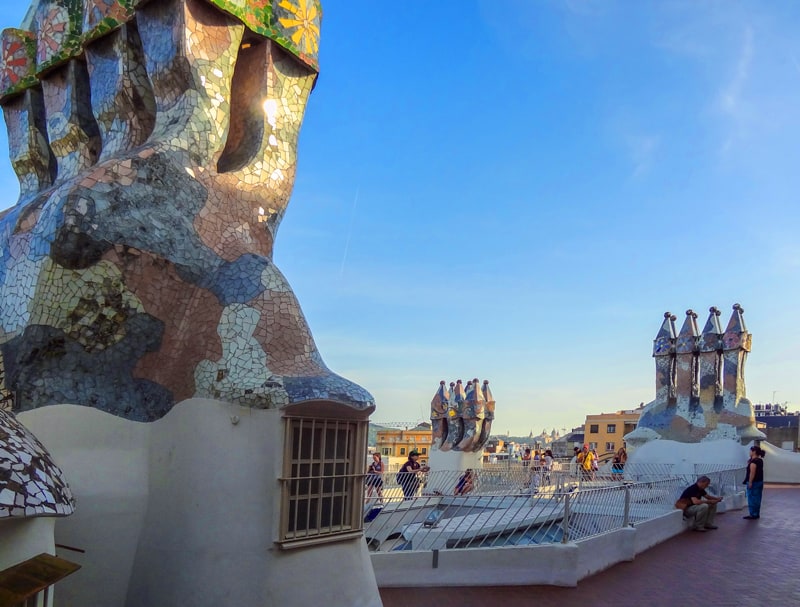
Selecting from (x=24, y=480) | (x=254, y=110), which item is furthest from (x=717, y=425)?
(x=24, y=480)

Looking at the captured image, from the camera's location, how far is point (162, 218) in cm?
628

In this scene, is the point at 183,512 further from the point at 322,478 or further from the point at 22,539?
the point at 22,539

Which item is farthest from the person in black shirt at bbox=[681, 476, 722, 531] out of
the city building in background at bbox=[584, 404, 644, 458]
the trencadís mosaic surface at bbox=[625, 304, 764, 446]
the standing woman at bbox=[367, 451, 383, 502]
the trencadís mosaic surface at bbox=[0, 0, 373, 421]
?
the city building in background at bbox=[584, 404, 644, 458]

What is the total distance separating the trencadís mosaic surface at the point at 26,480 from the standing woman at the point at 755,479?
Result: 11.4 meters

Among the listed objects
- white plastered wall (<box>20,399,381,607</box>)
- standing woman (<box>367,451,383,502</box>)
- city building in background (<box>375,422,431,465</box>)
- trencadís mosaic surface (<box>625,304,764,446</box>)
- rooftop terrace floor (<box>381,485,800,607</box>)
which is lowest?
city building in background (<box>375,422,431,465</box>)

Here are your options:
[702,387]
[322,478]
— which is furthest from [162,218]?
[702,387]

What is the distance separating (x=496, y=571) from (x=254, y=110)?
→ 5.78 m

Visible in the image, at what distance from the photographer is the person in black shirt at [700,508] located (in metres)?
11.6

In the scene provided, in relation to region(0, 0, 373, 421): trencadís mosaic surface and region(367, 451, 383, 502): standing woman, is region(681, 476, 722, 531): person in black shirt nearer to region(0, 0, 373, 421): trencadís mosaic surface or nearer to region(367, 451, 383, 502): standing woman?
region(367, 451, 383, 502): standing woman

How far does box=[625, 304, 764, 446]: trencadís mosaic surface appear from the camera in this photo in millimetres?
21203

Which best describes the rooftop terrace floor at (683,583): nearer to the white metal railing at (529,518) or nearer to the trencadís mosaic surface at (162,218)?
the white metal railing at (529,518)

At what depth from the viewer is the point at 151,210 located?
625 centimetres

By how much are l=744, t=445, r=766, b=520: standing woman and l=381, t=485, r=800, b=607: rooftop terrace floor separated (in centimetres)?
131

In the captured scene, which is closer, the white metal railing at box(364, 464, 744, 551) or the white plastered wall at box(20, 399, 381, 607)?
the white plastered wall at box(20, 399, 381, 607)
